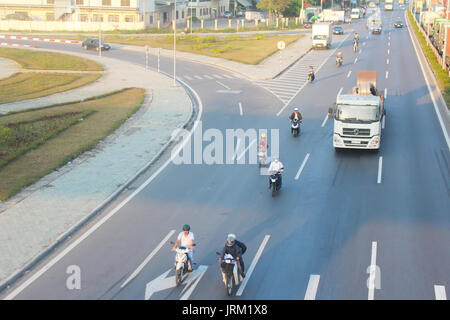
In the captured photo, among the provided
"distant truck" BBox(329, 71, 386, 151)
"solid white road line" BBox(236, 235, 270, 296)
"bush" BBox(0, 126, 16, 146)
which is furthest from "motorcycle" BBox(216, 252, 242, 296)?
"bush" BBox(0, 126, 16, 146)

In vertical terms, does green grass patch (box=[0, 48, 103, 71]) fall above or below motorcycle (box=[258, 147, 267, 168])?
above

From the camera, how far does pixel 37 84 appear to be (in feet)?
156

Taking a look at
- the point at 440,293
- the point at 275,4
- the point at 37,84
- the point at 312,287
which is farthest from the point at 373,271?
the point at 275,4

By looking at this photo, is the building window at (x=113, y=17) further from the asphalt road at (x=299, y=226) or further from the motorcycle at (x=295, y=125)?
the motorcycle at (x=295, y=125)

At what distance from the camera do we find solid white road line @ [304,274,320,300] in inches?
594

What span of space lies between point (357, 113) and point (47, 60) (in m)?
42.1

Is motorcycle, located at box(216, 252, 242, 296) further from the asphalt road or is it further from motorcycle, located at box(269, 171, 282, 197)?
motorcycle, located at box(269, 171, 282, 197)

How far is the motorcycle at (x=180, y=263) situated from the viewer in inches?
618

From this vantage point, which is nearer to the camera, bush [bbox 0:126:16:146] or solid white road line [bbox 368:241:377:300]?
solid white road line [bbox 368:241:377:300]

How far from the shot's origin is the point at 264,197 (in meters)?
22.8

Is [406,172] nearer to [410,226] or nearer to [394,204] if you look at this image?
[394,204]

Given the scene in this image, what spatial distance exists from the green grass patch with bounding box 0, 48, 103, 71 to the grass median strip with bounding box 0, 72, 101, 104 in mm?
4218
